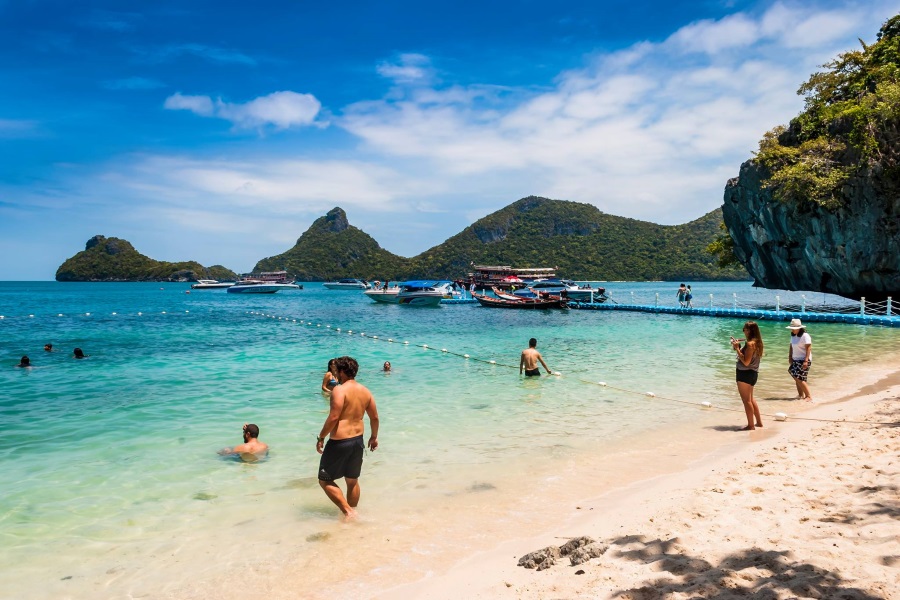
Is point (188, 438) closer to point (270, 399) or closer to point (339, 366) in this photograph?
point (270, 399)

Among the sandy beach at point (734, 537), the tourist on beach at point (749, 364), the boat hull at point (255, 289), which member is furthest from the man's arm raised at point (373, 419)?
the boat hull at point (255, 289)

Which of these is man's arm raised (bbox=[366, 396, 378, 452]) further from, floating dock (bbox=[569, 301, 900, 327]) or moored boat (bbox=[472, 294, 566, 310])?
moored boat (bbox=[472, 294, 566, 310])

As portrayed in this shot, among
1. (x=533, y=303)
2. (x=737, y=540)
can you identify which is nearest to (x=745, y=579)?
(x=737, y=540)

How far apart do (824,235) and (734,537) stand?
41175 mm

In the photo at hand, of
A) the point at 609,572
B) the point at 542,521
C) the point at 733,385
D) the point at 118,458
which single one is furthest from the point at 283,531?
the point at 733,385

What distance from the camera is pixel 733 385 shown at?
14.7 m

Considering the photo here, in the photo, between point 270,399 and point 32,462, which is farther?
point 270,399

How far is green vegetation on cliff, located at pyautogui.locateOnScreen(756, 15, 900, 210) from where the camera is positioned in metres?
32.6

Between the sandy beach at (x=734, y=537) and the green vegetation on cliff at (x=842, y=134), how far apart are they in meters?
32.8

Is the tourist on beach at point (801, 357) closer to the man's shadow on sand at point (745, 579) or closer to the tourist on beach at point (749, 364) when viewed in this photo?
the tourist on beach at point (749, 364)

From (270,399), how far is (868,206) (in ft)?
123

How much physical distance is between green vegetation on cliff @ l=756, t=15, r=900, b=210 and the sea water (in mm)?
16011

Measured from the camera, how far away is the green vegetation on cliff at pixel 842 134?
107ft

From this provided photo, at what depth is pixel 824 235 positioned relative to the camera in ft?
125
